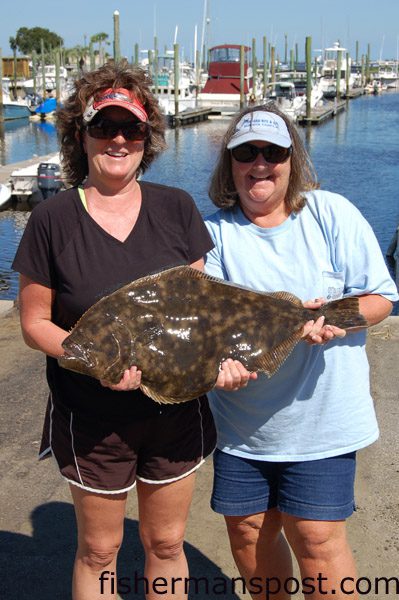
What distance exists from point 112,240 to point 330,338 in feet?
3.00

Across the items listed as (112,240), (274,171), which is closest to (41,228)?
(112,240)

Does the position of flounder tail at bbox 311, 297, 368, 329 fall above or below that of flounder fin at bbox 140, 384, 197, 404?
above

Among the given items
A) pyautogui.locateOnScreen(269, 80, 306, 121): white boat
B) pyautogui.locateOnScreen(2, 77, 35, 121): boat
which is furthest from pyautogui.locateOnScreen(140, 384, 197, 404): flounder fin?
pyautogui.locateOnScreen(2, 77, 35, 121): boat

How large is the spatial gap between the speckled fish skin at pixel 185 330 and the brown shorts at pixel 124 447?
212 mm

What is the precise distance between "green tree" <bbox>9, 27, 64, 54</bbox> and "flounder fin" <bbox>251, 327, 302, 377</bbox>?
119 m

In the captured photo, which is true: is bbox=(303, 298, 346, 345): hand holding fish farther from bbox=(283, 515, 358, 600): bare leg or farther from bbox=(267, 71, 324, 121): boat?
bbox=(267, 71, 324, 121): boat

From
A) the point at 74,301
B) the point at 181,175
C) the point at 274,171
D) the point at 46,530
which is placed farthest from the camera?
the point at 181,175

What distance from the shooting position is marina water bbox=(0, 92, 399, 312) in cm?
2068

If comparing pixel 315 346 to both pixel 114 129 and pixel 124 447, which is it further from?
pixel 114 129

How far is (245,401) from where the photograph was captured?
3004mm

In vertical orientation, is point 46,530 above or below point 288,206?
below

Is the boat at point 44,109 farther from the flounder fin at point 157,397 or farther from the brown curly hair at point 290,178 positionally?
the flounder fin at point 157,397

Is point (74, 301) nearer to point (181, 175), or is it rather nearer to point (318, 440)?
point (318, 440)

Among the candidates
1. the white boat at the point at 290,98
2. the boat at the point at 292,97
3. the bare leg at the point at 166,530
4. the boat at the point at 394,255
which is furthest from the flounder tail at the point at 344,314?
the white boat at the point at 290,98
